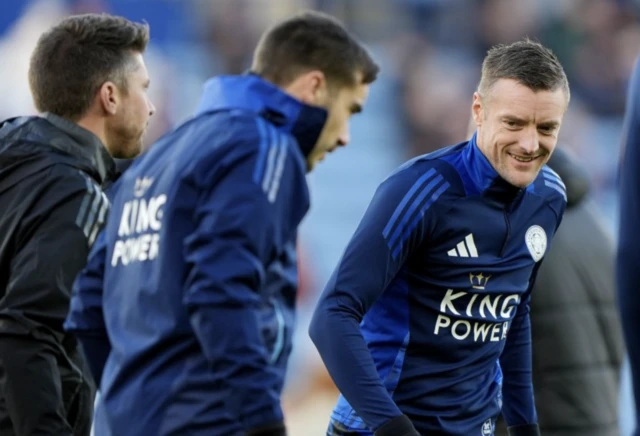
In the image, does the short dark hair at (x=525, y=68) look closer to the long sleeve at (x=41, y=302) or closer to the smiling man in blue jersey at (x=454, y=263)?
the smiling man in blue jersey at (x=454, y=263)

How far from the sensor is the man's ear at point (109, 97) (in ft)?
12.6

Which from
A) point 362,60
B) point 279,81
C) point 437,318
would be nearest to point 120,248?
point 279,81

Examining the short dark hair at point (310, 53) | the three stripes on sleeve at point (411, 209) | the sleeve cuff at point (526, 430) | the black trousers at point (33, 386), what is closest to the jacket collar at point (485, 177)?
the three stripes on sleeve at point (411, 209)

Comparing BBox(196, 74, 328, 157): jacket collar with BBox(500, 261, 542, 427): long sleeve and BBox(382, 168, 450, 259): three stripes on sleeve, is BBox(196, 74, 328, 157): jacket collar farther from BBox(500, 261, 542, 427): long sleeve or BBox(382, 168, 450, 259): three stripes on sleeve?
BBox(500, 261, 542, 427): long sleeve

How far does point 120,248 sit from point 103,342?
0.94 ft

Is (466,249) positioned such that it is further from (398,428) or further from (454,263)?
(398,428)

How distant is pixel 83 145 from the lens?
3.69m

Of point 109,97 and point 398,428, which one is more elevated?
point 109,97

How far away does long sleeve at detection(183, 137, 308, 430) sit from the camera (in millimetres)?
2486

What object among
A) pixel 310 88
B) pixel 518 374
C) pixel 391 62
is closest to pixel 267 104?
pixel 310 88

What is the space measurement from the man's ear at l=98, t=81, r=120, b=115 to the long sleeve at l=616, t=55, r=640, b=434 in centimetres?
217

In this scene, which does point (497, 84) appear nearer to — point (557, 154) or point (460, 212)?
point (460, 212)

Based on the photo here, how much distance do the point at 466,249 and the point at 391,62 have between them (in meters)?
8.23

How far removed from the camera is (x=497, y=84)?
3564 mm
